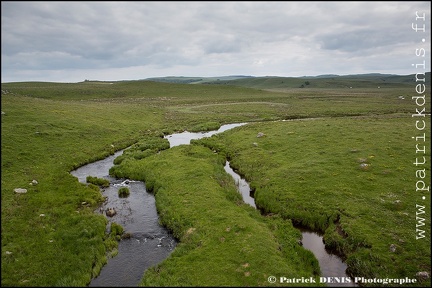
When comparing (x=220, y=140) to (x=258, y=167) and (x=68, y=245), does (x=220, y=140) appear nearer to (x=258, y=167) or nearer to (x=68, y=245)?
(x=258, y=167)

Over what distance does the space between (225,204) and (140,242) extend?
25.0 feet

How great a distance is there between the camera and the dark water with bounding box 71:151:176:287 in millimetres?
16672

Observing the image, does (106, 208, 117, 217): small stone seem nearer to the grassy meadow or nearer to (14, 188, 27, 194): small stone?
the grassy meadow

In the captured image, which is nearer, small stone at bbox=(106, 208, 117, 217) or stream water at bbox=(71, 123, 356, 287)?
stream water at bbox=(71, 123, 356, 287)

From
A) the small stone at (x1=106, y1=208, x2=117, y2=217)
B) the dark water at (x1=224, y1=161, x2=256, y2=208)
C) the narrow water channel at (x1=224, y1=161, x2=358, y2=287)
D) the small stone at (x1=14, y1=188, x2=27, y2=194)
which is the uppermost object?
the small stone at (x1=14, y1=188, x2=27, y2=194)

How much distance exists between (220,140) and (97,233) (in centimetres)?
2996

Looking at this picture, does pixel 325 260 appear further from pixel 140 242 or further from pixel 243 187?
pixel 140 242

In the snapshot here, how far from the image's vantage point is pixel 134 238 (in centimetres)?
2044

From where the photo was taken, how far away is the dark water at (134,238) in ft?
54.7

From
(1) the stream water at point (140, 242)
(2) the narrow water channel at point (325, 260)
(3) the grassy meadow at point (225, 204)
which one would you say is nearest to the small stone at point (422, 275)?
(3) the grassy meadow at point (225, 204)

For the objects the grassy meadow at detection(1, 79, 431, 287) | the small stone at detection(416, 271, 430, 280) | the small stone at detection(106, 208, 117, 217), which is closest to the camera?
the small stone at detection(416, 271, 430, 280)

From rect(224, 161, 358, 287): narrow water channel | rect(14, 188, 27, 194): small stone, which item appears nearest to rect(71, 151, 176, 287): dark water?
rect(14, 188, 27, 194): small stone

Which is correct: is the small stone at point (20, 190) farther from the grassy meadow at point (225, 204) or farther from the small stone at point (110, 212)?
the small stone at point (110, 212)

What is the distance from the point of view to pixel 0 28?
1889 centimetres
